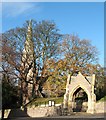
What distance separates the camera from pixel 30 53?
31.6m

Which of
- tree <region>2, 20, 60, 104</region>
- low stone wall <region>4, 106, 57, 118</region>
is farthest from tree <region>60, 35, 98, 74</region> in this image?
low stone wall <region>4, 106, 57, 118</region>

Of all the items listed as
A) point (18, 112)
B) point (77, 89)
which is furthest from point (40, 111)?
point (77, 89)

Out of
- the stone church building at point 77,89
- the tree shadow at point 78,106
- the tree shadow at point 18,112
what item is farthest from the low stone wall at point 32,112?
the tree shadow at point 78,106

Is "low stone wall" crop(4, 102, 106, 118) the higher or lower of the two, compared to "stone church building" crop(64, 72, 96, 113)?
lower

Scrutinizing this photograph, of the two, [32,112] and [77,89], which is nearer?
[32,112]

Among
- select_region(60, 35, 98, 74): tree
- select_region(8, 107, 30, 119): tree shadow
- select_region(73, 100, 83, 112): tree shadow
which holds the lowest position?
select_region(8, 107, 30, 119): tree shadow

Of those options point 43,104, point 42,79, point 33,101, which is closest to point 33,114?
point 43,104

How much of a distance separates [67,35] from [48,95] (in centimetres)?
827

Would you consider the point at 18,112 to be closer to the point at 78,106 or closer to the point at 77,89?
the point at 78,106

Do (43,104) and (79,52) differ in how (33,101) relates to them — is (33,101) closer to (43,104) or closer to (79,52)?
(43,104)

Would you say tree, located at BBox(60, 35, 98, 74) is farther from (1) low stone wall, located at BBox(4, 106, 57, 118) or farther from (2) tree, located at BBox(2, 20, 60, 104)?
(1) low stone wall, located at BBox(4, 106, 57, 118)

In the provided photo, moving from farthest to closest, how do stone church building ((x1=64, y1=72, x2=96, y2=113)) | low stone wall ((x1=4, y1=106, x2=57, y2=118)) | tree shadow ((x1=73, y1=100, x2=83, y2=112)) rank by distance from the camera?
tree shadow ((x1=73, y1=100, x2=83, y2=112)) < stone church building ((x1=64, y1=72, x2=96, y2=113)) < low stone wall ((x1=4, y1=106, x2=57, y2=118))

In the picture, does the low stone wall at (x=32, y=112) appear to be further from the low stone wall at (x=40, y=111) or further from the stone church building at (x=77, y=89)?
the stone church building at (x=77, y=89)

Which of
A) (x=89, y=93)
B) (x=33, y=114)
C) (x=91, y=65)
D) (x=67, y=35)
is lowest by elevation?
(x=33, y=114)
